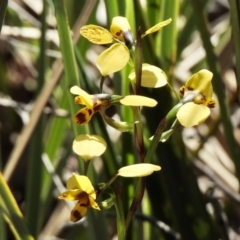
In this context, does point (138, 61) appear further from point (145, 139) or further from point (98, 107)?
point (145, 139)

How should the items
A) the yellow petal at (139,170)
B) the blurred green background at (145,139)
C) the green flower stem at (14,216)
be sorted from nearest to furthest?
the yellow petal at (139,170) → the green flower stem at (14,216) → the blurred green background at (145,139)

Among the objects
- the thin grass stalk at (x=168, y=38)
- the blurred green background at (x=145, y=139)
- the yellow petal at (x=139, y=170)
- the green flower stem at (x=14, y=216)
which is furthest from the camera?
the thin grass stalk at (x=168, y=38)

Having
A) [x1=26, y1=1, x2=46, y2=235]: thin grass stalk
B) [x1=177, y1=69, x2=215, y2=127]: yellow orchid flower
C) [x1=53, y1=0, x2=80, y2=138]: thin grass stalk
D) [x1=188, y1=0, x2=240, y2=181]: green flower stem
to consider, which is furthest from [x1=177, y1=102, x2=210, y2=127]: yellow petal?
[x1=26, y1=1, x2=46, y2=235]: thin grass stalk

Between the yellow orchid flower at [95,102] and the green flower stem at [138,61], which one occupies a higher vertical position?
the green flower stem at [138,61]

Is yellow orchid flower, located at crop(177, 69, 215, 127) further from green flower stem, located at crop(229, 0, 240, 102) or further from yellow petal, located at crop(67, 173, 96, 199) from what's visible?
green flower stem, located at crop(229, 0, 240, 102)

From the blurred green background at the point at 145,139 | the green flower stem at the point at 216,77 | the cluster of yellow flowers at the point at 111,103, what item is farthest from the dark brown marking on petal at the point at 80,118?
the green flower stem at the point at 216,77

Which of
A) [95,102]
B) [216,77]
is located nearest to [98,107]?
[95,102]

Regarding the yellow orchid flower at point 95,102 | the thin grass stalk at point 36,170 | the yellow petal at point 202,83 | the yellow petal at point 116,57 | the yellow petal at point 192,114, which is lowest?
the thin grass stalk at point 36,170

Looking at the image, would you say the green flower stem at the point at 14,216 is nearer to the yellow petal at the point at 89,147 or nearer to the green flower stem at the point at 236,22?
the yellow petal at the point at 89,147
